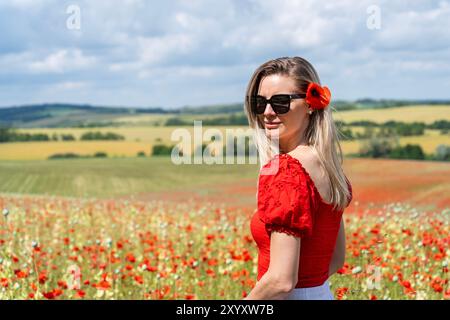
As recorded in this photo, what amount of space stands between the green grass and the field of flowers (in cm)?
918

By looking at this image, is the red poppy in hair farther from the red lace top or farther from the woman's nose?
the red lace top

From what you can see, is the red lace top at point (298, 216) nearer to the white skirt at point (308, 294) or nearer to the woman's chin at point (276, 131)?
the white skirt at point (308, 294)

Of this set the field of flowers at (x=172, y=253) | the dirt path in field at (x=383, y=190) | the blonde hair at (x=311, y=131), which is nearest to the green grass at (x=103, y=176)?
the dirt path in field at (x=383, y=190)

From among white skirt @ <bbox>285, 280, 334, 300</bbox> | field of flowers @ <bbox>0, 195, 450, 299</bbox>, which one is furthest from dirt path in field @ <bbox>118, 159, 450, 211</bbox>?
white skirt @ <bbox>285, 280, 334, 300</bbox>

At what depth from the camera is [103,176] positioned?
2231 centimetres

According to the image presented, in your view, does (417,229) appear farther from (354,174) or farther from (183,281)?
(354,174)

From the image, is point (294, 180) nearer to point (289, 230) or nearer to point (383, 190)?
point (289, 230)

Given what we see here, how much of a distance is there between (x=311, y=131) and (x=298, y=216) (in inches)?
21.0

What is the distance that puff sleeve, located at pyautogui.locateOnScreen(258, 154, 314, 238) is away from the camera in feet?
8.69

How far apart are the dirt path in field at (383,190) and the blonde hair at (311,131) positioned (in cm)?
571

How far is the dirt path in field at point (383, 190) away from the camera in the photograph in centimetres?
1209

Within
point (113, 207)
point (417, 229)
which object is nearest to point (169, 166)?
point (113, 207)
